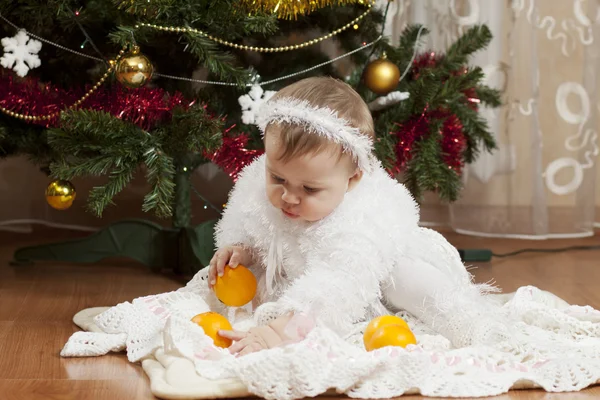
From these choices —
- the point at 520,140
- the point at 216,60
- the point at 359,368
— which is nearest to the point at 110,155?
the point at 216,60

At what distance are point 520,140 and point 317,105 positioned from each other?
135 centimetres

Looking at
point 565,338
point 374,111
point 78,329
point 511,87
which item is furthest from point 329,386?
point 511,87

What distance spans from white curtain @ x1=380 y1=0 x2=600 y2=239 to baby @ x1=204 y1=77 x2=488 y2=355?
110 cm

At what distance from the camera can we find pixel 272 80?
1943 mm

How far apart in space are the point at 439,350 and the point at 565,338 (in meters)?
0.25

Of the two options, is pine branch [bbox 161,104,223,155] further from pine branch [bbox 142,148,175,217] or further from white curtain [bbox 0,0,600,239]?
white curtain [bbox 0,0,600,239]

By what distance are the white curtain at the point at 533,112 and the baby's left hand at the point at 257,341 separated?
1.45 m

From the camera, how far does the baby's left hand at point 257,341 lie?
50.0 inches

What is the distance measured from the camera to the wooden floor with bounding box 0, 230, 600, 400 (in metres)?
1.25

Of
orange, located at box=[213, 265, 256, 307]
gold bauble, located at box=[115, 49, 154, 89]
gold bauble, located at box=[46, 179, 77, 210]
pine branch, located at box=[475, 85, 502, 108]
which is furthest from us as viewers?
pine branch, located at box=[475, 85, 502, 108]

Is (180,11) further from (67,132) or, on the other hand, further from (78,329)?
(78,329)

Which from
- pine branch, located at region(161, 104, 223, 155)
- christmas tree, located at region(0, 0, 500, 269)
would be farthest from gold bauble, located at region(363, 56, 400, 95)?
pine branch, located at region(161, 104, 223, 155)

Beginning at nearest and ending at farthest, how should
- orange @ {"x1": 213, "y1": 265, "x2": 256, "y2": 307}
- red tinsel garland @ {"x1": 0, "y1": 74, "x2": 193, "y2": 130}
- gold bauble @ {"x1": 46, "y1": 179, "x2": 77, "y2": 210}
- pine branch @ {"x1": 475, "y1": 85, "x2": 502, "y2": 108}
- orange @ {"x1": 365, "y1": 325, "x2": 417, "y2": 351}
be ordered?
orange @ {"x1": 365, "y1": 325, "x2": 417, "y2": 351}, orange @ {"x1": 213, "y1": 265, "x2": 256, "y2": 307}, red tinsel garland @ {"x1": 0, "y1": 74, "x2": 193, "y2": 130}, gold bauble @ {"x1": 46, "y1": 179, "x2": 77, "y2": 210}, pine branch @ {"x1": 475, "y1": 85, "x2": 502, "y2": 108}

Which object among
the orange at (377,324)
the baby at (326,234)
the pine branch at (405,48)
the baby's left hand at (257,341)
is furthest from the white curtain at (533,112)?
the baby's left hand at (257,341)
